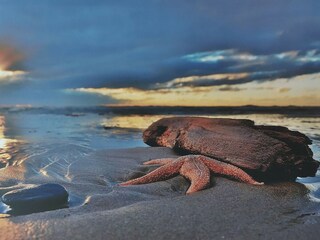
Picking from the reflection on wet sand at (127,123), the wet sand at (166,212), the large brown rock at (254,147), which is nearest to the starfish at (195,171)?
the wet sand at (166,212)

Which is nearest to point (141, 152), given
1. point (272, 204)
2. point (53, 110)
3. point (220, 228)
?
point (272, 204)

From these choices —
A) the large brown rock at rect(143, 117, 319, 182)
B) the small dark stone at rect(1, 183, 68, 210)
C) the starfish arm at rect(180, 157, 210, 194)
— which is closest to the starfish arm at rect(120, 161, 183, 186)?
the starfish arm at rect(180, 157, 210, 194)

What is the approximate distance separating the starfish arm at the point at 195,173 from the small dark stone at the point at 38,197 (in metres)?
1.69

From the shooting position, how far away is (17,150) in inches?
353

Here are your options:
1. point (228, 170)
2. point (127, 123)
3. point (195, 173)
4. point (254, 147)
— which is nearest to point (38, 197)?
point (195, 173)

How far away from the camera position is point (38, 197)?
4.25m

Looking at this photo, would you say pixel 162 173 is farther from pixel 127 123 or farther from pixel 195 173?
pixel 127 123

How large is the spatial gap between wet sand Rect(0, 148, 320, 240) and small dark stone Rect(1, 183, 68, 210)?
0.22 metres

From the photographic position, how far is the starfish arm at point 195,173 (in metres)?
5.09

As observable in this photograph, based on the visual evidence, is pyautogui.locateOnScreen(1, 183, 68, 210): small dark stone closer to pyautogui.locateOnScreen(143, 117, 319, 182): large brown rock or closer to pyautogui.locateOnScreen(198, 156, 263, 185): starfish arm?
pyautogui.locateOnScreen(198, 156, 263, 185): starfish arm

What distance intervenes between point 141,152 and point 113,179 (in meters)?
2.66

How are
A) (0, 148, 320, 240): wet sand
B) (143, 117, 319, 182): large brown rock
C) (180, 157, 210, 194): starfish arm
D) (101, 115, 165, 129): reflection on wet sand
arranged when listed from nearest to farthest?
(0, 148, 320, 240): wet sand
(180, 157, 210, 194): starfish arm
(143, 117, 319, 182): large brown rock
(101, 115, 165, 129): reflection on wet sand

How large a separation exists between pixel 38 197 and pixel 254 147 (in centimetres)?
352

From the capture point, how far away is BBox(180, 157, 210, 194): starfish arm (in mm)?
5086
